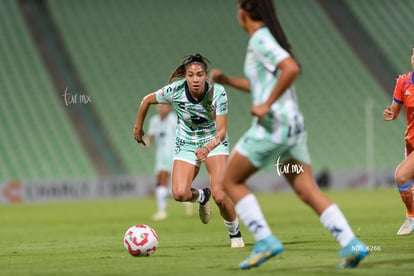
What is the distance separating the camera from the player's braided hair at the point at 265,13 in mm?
7371

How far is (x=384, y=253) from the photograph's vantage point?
29.1 feet

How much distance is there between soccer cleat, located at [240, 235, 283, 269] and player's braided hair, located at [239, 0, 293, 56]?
1.52 m

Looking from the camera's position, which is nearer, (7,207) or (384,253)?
(384,253)

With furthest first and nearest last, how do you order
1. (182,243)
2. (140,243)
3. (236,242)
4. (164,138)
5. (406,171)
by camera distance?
(164,138) < (406,171) < (182,243) < (236,242) < (140,243)

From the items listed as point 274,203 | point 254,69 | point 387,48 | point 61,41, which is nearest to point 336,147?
point 387,48

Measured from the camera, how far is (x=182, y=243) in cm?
1130

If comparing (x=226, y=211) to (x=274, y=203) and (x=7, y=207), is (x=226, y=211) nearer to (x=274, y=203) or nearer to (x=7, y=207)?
(x=274, y=203)

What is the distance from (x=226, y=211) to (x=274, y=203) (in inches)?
463

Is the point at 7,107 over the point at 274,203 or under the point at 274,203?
over

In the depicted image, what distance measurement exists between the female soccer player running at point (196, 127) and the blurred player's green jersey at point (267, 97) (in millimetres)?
2393

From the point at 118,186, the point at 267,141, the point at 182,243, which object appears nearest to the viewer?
the point at 267,141

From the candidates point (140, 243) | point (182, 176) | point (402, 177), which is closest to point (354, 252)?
point (140, 243)

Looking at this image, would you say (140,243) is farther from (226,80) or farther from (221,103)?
(226,80)

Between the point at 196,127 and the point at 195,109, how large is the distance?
34 centimetres
